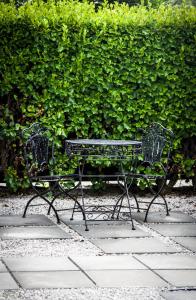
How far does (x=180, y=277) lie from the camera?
5.87m

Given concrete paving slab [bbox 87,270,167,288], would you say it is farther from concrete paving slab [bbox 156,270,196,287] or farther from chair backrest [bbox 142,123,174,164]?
chair backrest [bbox 142,123,174,164]

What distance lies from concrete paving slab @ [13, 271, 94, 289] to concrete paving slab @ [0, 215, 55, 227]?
7.01ft

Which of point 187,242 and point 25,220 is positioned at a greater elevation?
point 25,220

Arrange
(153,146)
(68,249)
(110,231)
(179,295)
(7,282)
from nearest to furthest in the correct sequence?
1. (179,295)
2. (7,282)
3. (68,249)
4. (110,231)
5. (153,146)

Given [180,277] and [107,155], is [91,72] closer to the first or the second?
[107,155]

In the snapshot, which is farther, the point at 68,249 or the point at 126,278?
the point at 68,249

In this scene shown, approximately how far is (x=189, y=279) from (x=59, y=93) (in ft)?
14.6

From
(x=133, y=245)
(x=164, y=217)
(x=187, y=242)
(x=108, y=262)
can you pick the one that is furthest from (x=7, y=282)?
(x=164, y=217)

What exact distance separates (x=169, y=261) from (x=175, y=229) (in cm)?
153

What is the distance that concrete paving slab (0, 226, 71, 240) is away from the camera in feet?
24.1

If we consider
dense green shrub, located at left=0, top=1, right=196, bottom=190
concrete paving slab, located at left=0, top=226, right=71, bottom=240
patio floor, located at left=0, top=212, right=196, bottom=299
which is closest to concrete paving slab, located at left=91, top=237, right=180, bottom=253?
patio floor, located at left=0, top=212, right=196, bottom=299

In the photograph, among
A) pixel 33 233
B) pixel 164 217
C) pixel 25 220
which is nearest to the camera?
pixel 33 233

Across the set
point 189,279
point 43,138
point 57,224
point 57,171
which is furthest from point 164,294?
point 57,171

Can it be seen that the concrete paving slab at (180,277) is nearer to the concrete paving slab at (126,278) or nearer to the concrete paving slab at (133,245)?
the concrete paving slab at (126,278)
